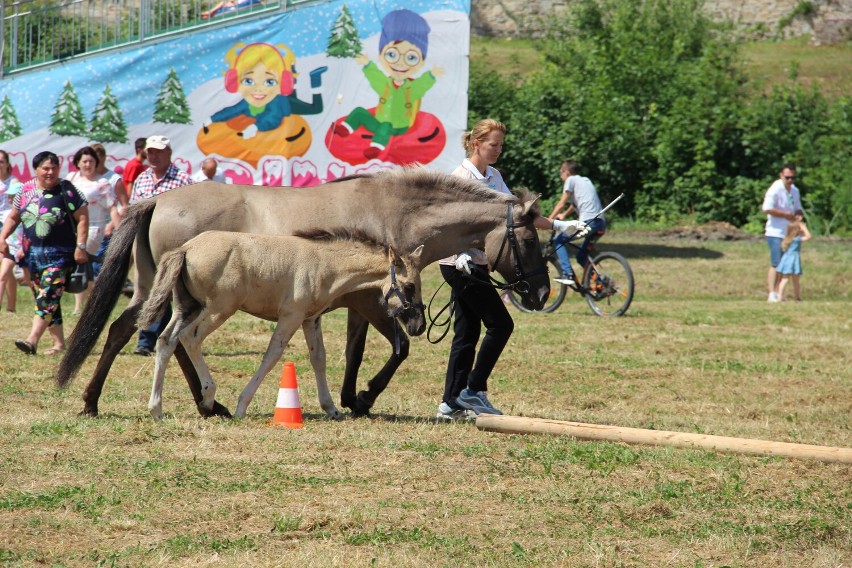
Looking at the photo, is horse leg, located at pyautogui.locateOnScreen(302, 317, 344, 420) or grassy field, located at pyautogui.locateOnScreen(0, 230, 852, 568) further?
horse leg, located at pyautogui.locateOnScreen(302, 317, 344, 420)

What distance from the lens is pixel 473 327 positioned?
8.59 m

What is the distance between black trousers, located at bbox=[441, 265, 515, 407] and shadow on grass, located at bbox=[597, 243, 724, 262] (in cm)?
1362

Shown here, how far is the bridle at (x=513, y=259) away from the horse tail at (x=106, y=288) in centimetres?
257

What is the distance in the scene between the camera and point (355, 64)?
19094 millimetres

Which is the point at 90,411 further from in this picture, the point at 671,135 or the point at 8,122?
the point at 671,135

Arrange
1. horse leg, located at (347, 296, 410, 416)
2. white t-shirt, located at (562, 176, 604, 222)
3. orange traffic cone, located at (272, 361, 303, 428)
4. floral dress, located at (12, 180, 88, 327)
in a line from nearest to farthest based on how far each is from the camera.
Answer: orange traffic cone, located at (272, 361, 303, 428) < horse leg, located at (347, 296, 410, 416) < floral dress, located at (12, 180, 88, 327) < white t-shirt, located at (562, 176, 604, 222)

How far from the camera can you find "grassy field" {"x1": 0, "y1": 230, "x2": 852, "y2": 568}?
5410 mm

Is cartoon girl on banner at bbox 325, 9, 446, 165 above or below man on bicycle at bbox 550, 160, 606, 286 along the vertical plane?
above

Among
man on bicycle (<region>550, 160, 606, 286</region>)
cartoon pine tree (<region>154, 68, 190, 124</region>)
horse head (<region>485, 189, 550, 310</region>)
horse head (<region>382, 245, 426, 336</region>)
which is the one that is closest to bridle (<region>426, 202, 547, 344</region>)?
horse head (<region>485, 189, 550, 310</region>)

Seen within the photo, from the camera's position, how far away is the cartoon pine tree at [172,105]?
18.6 metres

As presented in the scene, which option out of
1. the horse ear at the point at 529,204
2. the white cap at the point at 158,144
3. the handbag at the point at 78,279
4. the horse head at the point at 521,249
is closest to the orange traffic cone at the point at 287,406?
the horse head at the point at 521,249

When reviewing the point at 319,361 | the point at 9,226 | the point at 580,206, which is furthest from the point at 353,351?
the point at 580,206

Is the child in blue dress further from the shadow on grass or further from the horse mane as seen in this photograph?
the horse mane

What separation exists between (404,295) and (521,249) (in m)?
1.09
